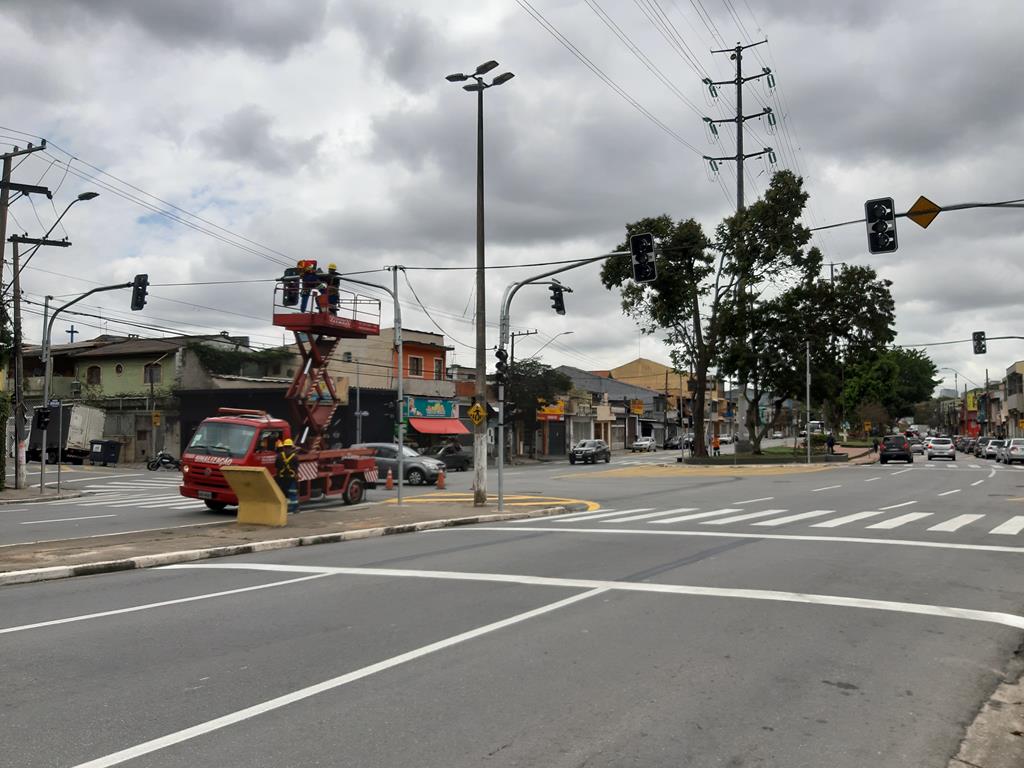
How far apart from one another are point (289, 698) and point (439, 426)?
5215cm

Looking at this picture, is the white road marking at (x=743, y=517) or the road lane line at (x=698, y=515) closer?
the white road marking at (x=743, y=517)

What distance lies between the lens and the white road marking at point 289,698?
4.58 m

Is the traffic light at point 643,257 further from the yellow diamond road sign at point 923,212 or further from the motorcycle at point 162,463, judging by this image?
the motorcycle at point 162,463

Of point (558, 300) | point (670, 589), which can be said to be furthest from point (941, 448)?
point (670, 589)

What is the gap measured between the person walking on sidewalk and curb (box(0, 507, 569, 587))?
338cm

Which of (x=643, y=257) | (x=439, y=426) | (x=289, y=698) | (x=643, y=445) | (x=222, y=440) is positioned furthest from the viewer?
(x=643, y=445)

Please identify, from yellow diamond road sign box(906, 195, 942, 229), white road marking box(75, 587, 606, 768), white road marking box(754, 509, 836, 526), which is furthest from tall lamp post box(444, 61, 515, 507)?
white road marking box(75, 587, 606, 768)

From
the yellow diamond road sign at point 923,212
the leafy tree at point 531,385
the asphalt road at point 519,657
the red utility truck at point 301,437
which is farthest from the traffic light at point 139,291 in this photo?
the leafy tree at point 531,385

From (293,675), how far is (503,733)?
191cm

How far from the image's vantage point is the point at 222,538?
1470 cm

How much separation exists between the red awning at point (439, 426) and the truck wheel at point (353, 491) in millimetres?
32117

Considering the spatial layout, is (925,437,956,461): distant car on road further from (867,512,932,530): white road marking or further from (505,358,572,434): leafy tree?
(867,512,932,530): white road marking

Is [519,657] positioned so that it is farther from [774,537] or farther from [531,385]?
[531,385]

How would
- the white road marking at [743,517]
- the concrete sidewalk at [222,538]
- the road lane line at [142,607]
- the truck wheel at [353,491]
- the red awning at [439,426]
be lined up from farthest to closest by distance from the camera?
the red awning at [439,426]
the truck wheel at [353,491]
the white road marking at [743,517]
the concrete sidewalk at [222,538]
the road lane line at [142,607]
